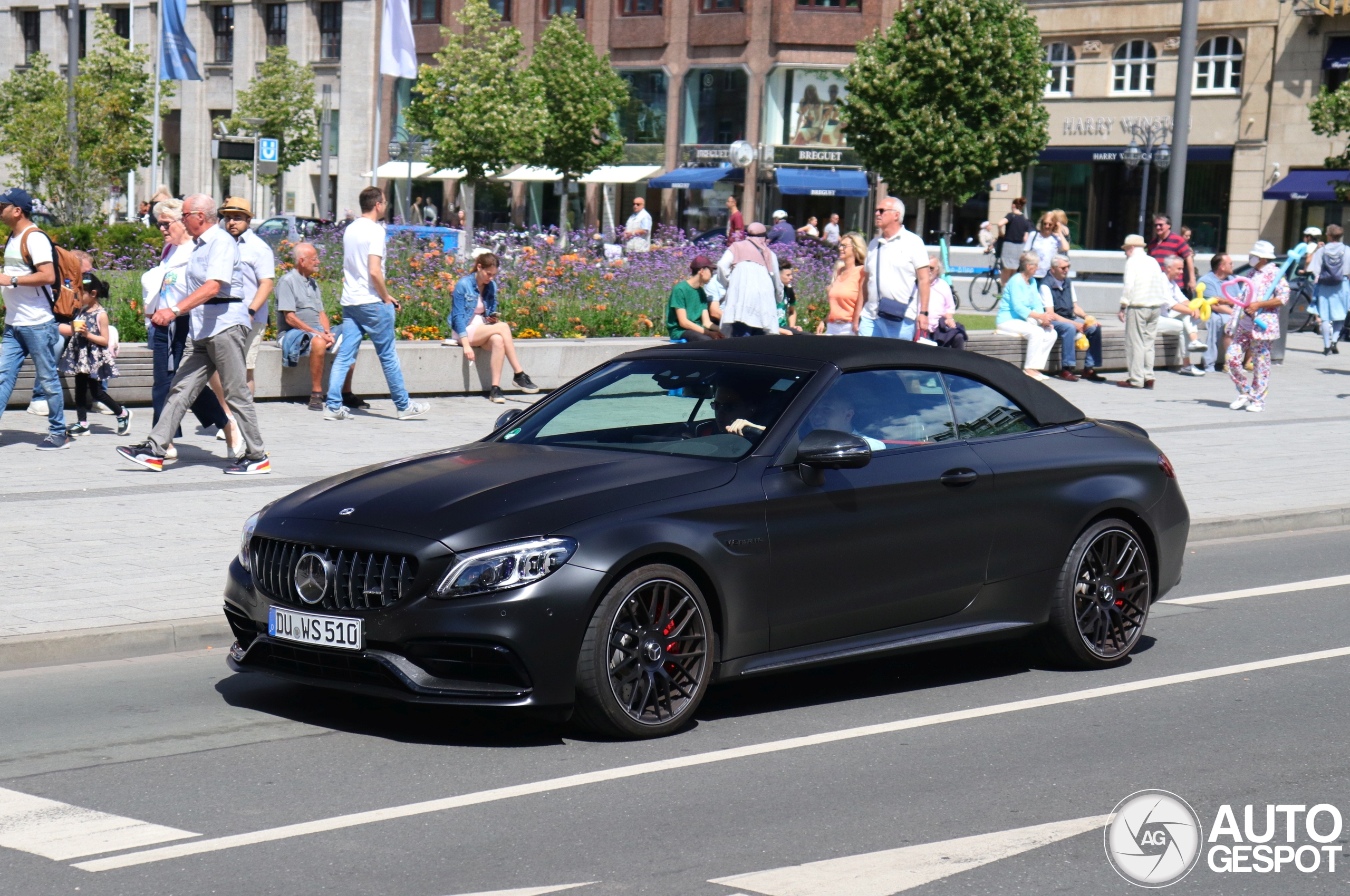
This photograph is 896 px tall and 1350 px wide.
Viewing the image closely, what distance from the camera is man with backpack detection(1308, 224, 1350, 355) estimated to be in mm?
26062

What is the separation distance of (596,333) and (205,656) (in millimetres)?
11575

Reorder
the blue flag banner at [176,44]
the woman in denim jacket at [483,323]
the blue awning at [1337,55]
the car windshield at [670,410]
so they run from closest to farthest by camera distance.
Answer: the car windshield at [670,410]
the woman in denim jacket at [483,323]
the blue flag banner at [176,44]
the blue awning at [1337,55]

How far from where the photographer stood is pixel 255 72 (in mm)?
67062

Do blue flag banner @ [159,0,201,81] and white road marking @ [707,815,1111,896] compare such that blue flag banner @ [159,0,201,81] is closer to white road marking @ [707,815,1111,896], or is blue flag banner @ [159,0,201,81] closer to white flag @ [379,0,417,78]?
white flag @ [379,0,417,78]

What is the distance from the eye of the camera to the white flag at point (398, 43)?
1332 inches

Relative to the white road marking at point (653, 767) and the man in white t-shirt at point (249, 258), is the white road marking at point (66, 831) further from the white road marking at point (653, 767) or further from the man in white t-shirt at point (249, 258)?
the man in white t-shirt at point (249, 258)

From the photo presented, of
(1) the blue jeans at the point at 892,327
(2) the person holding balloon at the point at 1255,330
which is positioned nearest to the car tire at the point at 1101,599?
(1) the blue jeans at the point at 892,327

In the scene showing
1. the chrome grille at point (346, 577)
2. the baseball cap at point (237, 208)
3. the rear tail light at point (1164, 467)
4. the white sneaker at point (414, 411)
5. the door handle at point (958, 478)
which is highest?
the baseball cap at point (237, 208)

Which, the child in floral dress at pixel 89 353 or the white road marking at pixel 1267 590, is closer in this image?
the white road marking at pixel 1267 590

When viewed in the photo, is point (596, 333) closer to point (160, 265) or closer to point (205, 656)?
point (160, 265)

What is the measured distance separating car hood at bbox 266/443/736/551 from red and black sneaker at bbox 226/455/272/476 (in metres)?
5.25

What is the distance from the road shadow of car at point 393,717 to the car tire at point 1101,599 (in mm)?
2399

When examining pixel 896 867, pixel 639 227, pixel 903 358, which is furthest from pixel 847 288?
pixel 639 227

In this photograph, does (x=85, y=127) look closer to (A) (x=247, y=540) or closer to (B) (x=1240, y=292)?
(B) (x=1240, y=292)
